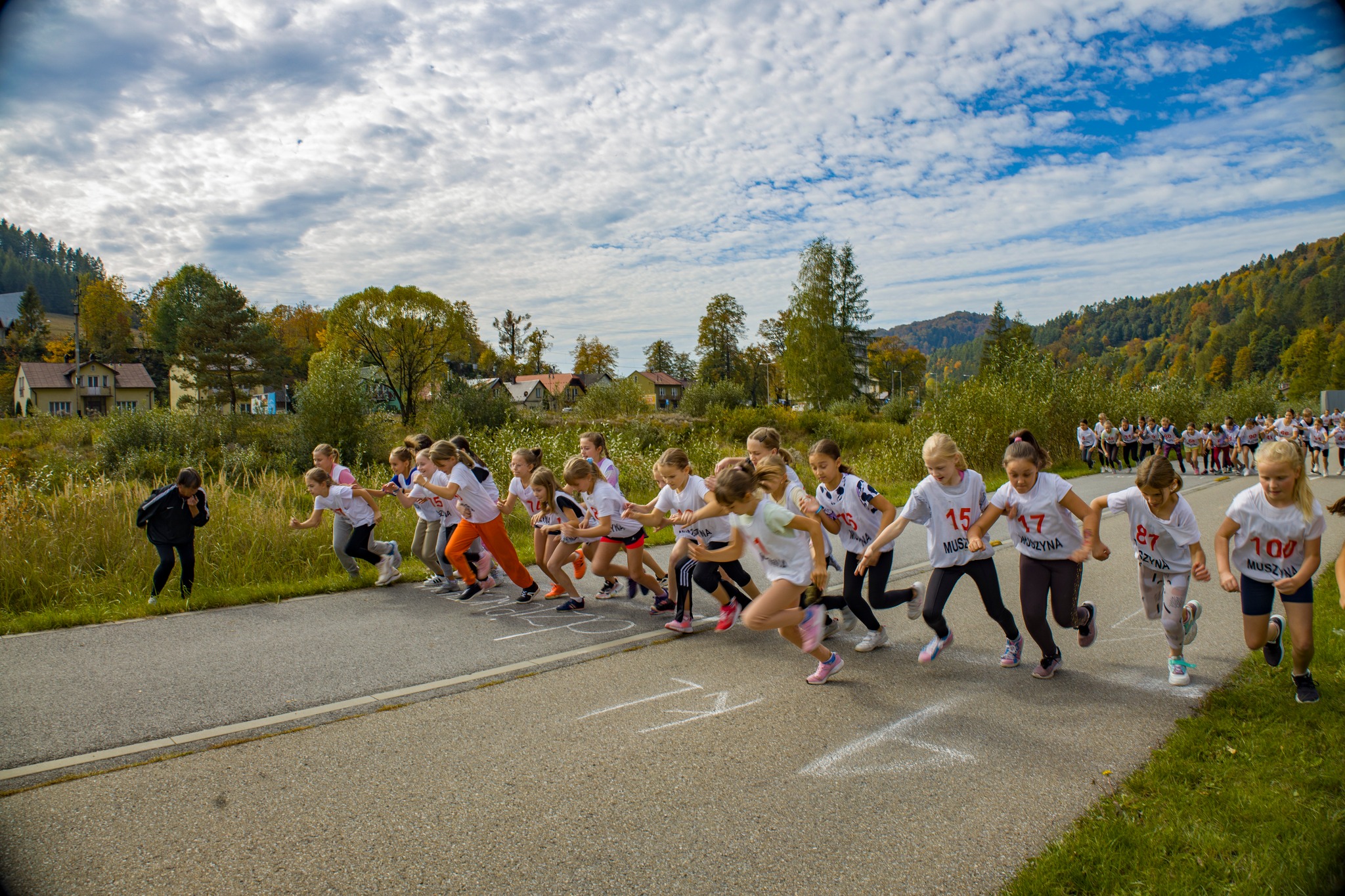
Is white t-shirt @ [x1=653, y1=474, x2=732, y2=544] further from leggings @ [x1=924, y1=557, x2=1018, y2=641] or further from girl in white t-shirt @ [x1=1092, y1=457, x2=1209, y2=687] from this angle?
girl in white t-shirt @ [x1=1092, y1=457, x2=1209, y2=687]

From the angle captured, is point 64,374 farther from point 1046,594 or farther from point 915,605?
point 1046,594

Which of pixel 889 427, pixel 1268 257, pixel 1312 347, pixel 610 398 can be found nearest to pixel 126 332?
pixel 610 398

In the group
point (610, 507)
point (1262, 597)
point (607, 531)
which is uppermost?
point (610, 507)

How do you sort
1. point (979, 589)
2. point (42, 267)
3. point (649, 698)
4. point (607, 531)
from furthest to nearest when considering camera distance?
point (42, 267)
point (607, 531)
point (979, 589)
point (649, 698)

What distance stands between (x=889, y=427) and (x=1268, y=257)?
19259 cm

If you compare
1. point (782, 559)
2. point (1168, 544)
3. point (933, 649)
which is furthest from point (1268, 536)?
point (782, 559)

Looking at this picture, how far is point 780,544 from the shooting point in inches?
197

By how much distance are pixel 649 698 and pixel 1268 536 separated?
3.98m

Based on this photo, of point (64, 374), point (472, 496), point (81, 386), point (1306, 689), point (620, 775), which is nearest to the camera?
point (620, 775)

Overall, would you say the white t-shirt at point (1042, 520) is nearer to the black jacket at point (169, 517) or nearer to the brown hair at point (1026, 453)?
the brown hair at point (1026, 453)

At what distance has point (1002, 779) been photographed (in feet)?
12.1

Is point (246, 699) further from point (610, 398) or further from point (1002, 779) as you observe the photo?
point (610, 398)

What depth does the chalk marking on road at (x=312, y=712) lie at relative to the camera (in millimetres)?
4047

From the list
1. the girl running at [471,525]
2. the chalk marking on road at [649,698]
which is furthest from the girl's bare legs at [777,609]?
the girl running at [471,525]
